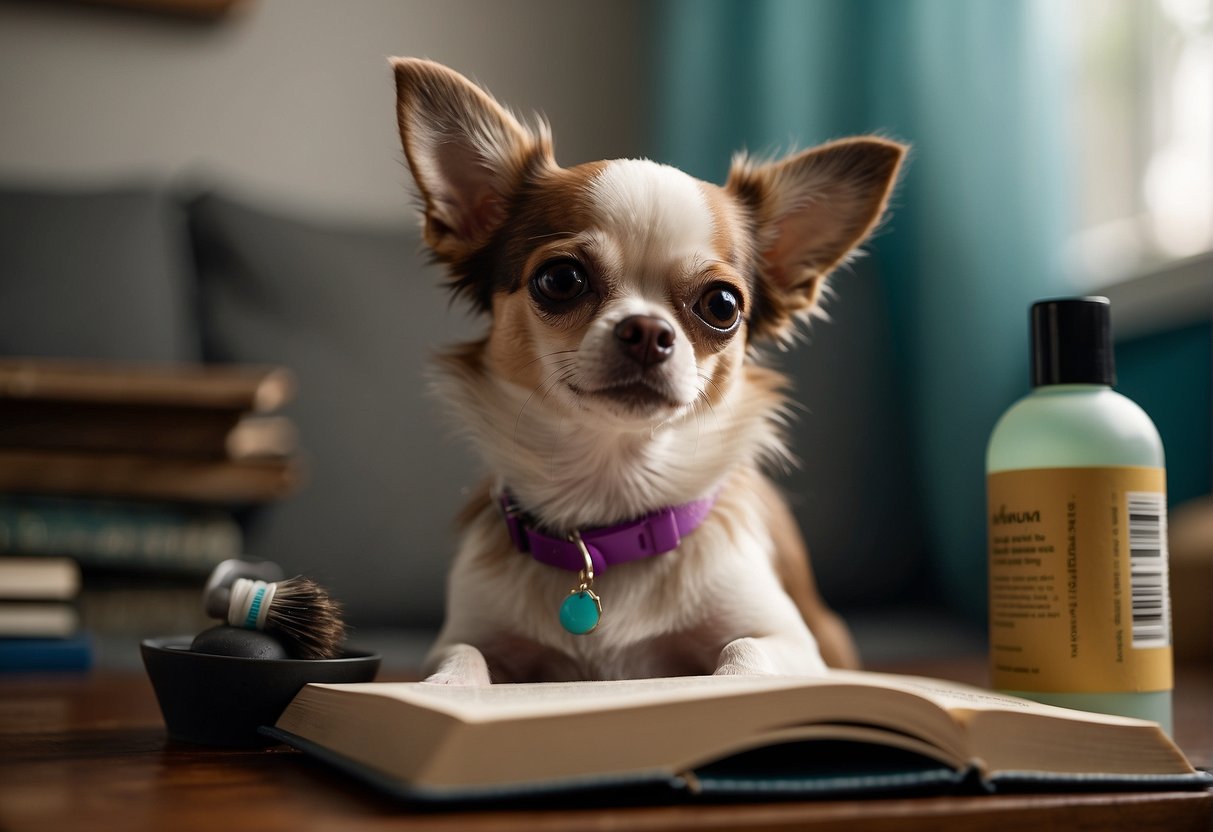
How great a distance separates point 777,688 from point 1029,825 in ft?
0.47

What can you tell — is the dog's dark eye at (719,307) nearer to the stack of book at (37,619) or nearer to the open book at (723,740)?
the open book at (723,740)

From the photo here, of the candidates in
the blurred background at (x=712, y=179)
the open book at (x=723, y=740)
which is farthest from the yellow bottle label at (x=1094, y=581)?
the blurred background at (x=712, y=179)

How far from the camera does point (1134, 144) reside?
2.19m

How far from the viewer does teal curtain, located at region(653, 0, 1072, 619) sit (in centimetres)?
208

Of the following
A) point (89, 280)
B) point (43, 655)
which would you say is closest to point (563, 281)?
point (43, 655)

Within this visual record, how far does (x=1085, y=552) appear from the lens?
0.80 m

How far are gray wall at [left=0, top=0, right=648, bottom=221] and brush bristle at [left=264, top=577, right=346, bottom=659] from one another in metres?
1.72

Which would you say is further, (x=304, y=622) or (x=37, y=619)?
(x=37, y=619)

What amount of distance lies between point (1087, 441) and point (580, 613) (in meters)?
0.40

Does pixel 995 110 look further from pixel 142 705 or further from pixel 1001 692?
pixel 142 705

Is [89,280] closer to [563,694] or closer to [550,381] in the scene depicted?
[550,381]

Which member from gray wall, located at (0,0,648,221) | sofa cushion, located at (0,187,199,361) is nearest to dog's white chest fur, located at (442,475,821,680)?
sofa cushion, located at (0,187,199,361)

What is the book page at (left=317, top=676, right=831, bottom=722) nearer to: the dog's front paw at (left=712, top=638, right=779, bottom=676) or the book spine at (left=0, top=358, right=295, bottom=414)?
the dog's front paw at (left=712, top=638, right=779, bottom=676)

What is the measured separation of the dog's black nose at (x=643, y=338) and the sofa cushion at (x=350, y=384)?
3.75 feet
